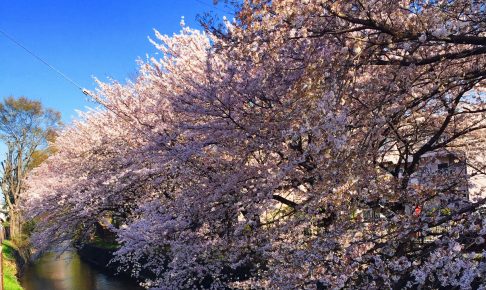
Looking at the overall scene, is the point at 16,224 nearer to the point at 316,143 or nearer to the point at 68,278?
the point at 68,278

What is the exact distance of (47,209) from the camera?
1952cm

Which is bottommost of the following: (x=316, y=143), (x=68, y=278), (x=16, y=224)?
(x=68, y=278)

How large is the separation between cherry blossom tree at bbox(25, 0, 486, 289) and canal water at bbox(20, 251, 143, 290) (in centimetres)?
703

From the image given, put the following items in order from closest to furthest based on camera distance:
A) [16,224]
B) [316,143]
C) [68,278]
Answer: [316,143]
[68,278]
[16,224]

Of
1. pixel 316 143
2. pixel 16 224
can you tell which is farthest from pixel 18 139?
pixel 316 143

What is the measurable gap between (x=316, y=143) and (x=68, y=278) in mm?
21887

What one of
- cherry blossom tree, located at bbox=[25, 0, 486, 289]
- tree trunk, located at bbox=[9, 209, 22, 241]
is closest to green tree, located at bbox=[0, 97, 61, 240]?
tree trunk, located at bbox=[9, 209, 22, 241]

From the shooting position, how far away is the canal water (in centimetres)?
2161

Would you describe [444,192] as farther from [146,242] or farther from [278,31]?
[146,242]

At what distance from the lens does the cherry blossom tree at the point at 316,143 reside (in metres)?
5.38

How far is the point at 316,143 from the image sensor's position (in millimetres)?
7125

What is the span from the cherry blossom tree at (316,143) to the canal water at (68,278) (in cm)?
703

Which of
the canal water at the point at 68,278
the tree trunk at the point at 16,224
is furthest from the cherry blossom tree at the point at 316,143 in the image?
the tree trunk at the point at 16,224

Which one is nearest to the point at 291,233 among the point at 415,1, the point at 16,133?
the point at 415,1
